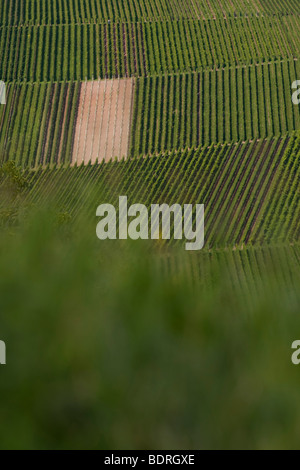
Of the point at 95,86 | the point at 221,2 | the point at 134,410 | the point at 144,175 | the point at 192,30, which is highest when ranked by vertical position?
the point at 221,2

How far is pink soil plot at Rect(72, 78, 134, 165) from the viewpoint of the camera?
43.0m

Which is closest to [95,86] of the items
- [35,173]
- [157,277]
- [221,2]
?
[35,173]

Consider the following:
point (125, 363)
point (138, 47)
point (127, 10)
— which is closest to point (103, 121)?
point (138, 47)

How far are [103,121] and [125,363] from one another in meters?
38.0

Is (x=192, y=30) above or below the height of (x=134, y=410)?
above

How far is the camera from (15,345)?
791 centimetres

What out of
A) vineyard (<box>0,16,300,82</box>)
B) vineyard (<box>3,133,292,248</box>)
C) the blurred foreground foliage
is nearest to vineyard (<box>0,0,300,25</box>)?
vineyard (<box>0,16,300,82</box>)

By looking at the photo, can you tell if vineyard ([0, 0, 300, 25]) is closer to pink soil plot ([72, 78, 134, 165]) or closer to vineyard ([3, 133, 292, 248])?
pink soil plot ([72, 78, 134, 165])

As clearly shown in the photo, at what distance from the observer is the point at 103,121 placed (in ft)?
146

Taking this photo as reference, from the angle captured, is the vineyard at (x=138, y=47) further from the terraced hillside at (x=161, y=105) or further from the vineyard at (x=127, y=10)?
the vineyard at (x=127, y=10)

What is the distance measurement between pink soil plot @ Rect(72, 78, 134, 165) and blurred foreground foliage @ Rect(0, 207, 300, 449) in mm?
34086

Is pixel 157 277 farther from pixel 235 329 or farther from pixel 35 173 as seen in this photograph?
pixel 35 173
